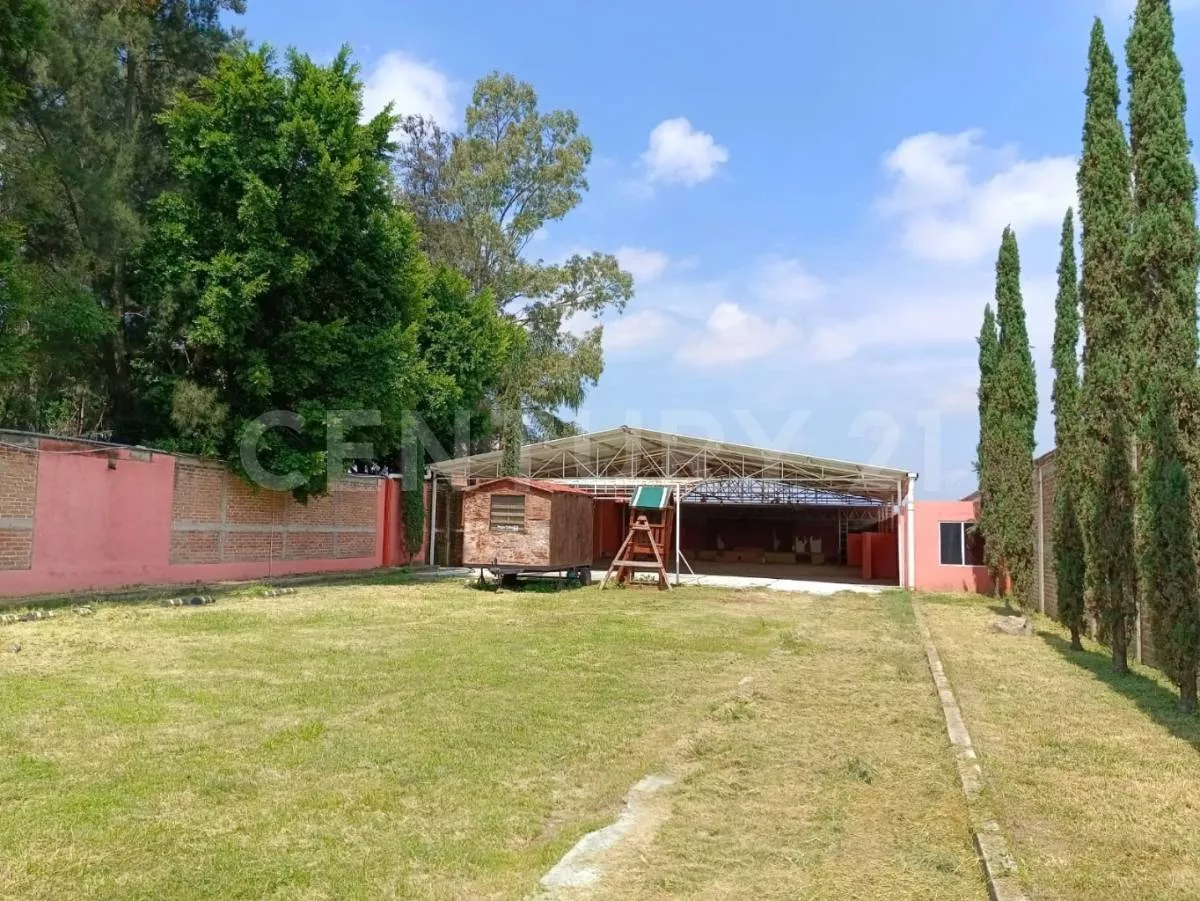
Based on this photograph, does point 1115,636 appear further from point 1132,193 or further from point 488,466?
point 488,466

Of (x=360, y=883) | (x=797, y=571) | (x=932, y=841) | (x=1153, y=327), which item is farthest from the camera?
(x=797, y=571)

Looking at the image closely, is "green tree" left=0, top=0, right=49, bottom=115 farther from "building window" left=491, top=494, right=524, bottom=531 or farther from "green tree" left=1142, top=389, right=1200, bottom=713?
"green tree" left=1142, top=389, right=1200, bottom=713

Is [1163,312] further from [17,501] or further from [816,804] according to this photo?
[17,501]

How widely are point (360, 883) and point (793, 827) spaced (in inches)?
82.4

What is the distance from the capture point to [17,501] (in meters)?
14.0

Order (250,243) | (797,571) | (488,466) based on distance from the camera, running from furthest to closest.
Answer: (797,571) < (488,466) < (250,243)

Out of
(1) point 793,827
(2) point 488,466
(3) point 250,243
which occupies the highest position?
(3) point 250,243

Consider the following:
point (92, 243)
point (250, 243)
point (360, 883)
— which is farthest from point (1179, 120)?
point (92, 243)

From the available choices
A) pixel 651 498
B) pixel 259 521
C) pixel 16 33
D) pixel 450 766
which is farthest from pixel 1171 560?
pixel 259 521

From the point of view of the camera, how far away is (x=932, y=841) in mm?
4133

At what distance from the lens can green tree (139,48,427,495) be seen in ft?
55.9

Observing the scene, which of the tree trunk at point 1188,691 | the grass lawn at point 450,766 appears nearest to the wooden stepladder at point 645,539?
the grass lawn at point 450,766

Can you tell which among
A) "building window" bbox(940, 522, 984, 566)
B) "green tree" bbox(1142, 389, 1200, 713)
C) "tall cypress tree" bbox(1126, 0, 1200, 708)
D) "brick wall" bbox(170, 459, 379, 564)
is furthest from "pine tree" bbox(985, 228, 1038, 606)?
"brick wall" bbox(170, 459, 379, 564)

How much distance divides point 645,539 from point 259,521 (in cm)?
880
